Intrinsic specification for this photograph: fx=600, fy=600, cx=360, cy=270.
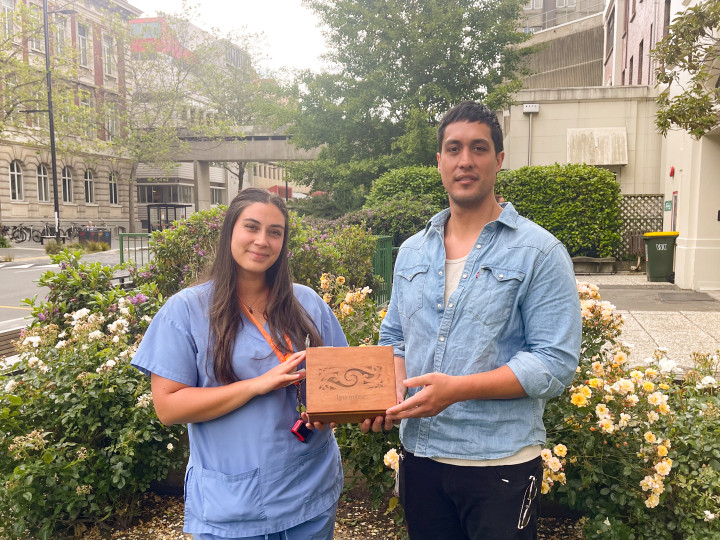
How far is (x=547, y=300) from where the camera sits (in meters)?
1.79

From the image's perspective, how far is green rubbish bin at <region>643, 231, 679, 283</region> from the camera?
1334cm

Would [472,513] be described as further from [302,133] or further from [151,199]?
[151,199]

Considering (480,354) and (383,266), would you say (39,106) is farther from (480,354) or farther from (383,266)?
(480,354)

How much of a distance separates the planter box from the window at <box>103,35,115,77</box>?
38.1 meters

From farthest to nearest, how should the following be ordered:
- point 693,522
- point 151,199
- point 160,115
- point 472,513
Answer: point 151,199
point 160,115
point 693,522
point 472,513

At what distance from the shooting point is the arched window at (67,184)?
40688 mm

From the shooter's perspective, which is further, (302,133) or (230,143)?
(230,143)

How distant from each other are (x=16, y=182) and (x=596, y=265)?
33.8m

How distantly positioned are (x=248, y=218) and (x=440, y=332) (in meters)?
0.74

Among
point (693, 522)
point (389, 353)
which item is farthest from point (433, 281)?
point (693, 522)

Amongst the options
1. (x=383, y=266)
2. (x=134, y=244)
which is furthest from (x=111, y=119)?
(x=383, y=266)

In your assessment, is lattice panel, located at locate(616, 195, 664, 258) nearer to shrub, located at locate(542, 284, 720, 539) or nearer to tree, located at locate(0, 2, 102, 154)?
shrub, located at locate(542, 284, 720, 539)

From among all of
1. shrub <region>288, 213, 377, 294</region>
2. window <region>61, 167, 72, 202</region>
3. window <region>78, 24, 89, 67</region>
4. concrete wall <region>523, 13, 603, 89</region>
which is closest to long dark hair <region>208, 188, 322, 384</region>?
shrub <region>288, 213, 377, 294</region>

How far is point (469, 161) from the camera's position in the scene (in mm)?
1929
